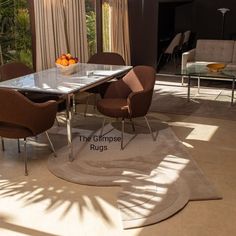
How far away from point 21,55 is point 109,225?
11.4 ft

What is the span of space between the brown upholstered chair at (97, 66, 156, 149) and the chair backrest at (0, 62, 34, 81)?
1.04m

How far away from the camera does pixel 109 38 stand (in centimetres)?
Result: 754

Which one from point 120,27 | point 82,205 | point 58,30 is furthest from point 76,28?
point 82,205

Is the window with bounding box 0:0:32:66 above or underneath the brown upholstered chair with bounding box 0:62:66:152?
above

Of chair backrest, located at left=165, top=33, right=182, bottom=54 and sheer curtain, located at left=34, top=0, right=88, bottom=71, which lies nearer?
sheer curtain, located at left=34, top=0, right=88, bottom=71

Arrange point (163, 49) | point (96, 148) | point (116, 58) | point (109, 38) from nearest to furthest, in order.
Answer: point (96, 148), point (116, 58), point (109, 38), point (163, 49)

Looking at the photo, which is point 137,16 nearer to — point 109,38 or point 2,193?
point 109,38

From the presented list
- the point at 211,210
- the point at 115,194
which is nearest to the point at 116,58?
the point at 115,194

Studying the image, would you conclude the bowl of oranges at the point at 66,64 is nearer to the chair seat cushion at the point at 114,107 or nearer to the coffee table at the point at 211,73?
the chair seat cushion at the point at 114,107

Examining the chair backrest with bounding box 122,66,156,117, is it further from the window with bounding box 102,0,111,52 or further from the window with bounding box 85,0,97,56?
the window with bounding box 102,0,111,52

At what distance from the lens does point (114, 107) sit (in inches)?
160

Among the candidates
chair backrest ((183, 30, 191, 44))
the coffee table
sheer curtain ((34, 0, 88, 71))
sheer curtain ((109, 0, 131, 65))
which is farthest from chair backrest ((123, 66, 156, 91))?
chair backrest ((183, 30, 191, 44))

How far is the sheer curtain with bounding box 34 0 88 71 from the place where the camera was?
5332mm

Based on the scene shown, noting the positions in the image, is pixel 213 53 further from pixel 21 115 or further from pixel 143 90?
pixel 21 115
